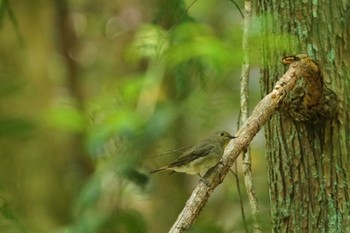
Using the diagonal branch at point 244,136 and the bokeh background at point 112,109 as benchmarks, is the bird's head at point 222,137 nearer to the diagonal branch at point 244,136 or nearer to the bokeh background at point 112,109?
A: the bokeh background at point 112,109

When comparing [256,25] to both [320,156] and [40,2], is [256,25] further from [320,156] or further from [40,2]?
[40,2]

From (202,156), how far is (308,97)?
0.43 m

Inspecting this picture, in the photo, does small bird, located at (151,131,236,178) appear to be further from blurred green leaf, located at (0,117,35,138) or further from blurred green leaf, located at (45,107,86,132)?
blurred green leaf, located at (0,117,35,138)

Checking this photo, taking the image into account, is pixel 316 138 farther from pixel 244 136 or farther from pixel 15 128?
pixel 15 128

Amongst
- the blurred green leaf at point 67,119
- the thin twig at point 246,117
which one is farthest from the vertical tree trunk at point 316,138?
the blurred green leaf at point 67,119

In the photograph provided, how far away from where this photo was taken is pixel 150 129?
2.68m

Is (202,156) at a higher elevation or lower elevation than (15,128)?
lower

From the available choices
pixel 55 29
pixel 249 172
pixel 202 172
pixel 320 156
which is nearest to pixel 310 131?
pixel 320 156

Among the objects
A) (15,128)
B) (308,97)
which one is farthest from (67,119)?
(15,128)

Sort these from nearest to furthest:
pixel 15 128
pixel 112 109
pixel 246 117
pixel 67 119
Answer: pixel 15 128, pixel 246 117, pixel 67 119, pixel 112 109

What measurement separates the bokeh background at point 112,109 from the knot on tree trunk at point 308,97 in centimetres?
19

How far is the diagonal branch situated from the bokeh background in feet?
0.51

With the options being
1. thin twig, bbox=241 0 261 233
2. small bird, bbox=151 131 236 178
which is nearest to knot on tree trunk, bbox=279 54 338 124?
thin twig, bbox=241 0 261 233

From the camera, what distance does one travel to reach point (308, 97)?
2.75m
